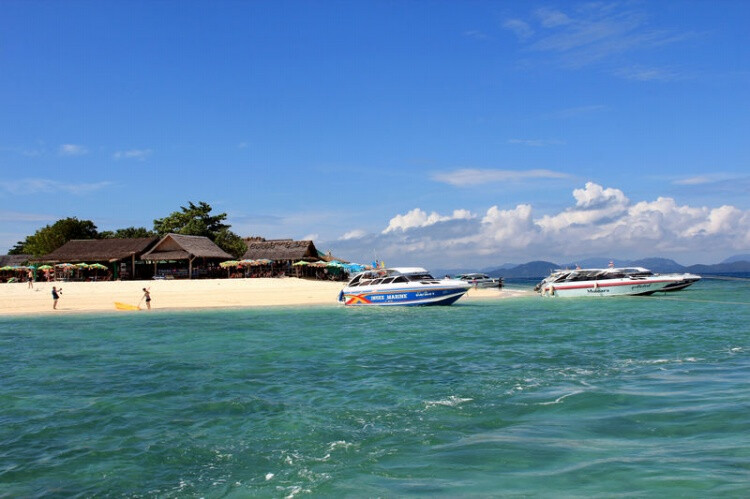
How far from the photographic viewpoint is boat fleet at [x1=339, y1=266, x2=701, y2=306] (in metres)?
30.1

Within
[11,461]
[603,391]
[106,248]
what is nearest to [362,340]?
[603,391]

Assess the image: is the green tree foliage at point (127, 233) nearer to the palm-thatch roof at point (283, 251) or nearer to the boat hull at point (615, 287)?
the palm-thatch roof at point (283, 251)

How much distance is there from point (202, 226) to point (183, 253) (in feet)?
52.7

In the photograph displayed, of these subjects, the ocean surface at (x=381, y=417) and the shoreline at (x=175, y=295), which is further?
the shoreline at (x=175, y=295)

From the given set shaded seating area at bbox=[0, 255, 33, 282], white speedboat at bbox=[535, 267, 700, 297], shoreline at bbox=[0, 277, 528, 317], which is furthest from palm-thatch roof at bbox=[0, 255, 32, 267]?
white speedboat at bbox=[535, 267, 700, 297]

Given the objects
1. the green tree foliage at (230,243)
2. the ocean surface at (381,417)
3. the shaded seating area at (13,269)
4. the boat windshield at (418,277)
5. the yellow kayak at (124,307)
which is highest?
the green tree foliage at (230,243)

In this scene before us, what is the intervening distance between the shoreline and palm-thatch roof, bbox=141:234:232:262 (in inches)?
289

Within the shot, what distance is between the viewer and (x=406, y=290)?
98.5ft

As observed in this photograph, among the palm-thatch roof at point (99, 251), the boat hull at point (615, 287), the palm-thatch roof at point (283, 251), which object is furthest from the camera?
the palm-thatch roof at point (283, 251)

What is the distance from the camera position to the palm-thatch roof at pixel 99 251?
182 ft

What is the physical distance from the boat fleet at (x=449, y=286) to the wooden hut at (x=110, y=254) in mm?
30508

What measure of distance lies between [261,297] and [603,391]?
33765 millimetres

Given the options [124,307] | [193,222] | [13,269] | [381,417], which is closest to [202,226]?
[193,222]

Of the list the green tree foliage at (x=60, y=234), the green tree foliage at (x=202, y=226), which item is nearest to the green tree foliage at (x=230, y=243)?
the green tree foliage at (x=202, y=226)
